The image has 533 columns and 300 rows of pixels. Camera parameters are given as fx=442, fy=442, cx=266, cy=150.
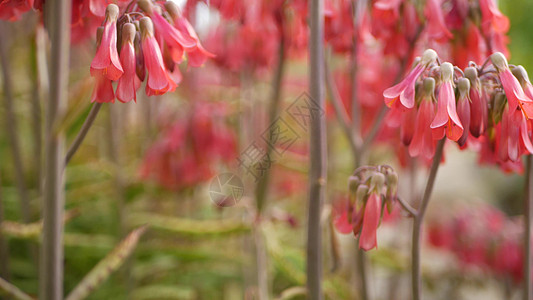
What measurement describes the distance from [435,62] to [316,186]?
224 mm

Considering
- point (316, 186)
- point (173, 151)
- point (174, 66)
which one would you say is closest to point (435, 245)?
point (173, 151)

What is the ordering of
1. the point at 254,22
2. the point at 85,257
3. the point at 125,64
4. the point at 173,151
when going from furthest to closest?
the point at 85,257
the point at 173,151
the point at 254,22
the point at 125,64

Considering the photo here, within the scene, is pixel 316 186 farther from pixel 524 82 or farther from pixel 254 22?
pixel 254 22

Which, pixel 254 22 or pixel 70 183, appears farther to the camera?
pixel 70 183

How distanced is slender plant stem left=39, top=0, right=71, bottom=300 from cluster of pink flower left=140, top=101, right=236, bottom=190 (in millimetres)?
614

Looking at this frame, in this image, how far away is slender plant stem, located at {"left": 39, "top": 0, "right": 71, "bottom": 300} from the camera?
499mm

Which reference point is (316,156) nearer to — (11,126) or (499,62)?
(499,62)

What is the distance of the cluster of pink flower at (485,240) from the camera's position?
3.77 ft

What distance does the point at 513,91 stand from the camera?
1.59 ft

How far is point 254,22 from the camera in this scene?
0.99 metres

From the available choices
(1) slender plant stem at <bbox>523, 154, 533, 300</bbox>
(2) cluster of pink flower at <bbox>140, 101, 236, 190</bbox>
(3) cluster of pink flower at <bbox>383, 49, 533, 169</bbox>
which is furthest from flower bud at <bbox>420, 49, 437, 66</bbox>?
(2) cluster of pink flower at <bbox>140, 101, 236, 190</bbox>

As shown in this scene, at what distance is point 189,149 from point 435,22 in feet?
2.42

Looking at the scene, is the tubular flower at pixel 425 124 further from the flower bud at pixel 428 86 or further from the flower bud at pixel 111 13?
the flower bud at pixel 111 13

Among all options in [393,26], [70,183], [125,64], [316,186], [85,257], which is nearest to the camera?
[125,64]
